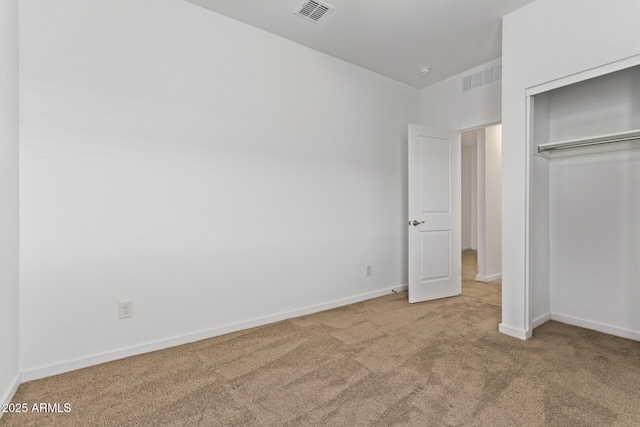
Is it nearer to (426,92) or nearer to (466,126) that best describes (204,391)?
(466,126)

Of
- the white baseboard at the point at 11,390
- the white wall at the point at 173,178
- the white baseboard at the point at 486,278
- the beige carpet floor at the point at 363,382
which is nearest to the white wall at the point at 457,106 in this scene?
the white wall at the point at 173,178

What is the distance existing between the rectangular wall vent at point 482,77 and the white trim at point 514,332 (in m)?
2.60

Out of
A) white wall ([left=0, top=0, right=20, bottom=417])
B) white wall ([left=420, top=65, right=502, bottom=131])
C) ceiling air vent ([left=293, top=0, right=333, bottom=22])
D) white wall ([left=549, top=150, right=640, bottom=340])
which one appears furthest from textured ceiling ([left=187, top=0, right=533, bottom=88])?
white wall ([left=549, top=150, right=640, bottom=340])

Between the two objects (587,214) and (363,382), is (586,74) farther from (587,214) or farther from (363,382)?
(363,382)

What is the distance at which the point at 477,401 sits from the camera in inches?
67.4

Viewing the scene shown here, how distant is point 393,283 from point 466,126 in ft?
7.00

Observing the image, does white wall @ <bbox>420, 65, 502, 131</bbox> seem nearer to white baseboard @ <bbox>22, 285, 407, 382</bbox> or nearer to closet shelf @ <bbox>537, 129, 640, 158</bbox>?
closet shelf @ <bbox>537, 129, 640, 158</bbox>

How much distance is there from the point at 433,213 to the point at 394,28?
6.62 feet

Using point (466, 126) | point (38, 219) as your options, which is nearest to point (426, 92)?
point (466, 126)

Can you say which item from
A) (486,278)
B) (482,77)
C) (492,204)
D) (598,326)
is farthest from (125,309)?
(492,204)

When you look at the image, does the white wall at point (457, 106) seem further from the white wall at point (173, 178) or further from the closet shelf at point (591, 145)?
the white wall at point (173, 178)

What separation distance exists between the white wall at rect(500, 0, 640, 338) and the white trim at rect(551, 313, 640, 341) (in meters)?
0.54

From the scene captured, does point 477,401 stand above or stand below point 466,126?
below

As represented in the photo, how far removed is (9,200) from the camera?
1742 mm
